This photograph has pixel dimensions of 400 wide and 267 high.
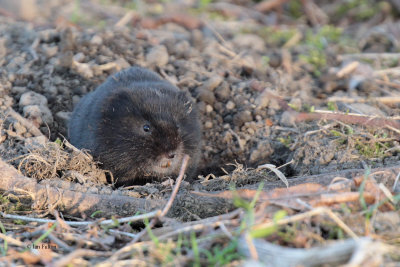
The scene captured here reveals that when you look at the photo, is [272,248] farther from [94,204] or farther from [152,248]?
[94,204]

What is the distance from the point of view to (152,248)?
2.80 meters

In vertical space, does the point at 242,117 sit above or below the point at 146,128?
below

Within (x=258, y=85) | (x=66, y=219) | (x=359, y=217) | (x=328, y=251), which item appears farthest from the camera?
(x=258, y=85)

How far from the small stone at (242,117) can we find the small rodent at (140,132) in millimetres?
696

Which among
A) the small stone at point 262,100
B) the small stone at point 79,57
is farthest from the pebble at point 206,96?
the small stone at point 79,57

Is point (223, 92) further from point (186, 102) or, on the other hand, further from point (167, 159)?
point (167, 159)

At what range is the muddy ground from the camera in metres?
4.56

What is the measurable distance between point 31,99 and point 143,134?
Result: 1759 millimetres

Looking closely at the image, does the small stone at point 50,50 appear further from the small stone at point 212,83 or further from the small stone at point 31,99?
the small stone at point 212,83

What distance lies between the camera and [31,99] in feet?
17.9

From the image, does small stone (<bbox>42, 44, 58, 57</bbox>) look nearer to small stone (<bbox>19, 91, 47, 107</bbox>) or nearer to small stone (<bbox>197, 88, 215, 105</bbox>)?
small stone (<bbox>19, 91, 47, 107</bbox>)

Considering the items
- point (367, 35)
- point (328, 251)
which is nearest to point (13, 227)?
point (328, 251)

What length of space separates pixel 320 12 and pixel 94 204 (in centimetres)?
713

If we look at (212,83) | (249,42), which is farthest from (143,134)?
(249,42)
